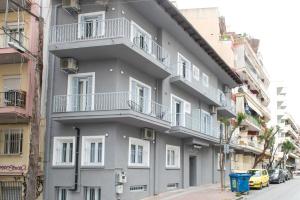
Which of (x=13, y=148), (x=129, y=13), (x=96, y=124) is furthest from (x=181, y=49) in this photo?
(x=13, y=148)

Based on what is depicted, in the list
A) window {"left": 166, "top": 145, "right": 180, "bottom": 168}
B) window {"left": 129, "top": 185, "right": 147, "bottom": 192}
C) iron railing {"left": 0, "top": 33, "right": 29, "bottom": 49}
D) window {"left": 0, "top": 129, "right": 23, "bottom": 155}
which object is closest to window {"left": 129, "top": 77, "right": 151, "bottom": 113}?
window {"left": 129, "top": 185, "right": 147, "bottom": 192}

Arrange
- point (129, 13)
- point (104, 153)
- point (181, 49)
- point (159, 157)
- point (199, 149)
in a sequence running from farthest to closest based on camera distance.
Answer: point (199, 149) → point (181, 49) → point (159, 157) → point (129, 13) → point (104, 153)

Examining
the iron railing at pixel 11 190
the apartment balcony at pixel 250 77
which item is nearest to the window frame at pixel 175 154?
the iron railing at pixel 11 190

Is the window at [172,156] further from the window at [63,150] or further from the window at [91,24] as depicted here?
the window at [91,24]

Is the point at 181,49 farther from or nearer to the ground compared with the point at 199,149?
farther from the ground

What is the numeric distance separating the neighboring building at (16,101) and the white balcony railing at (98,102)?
1538mm

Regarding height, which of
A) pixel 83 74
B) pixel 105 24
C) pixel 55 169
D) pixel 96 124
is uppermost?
pixel 105 24

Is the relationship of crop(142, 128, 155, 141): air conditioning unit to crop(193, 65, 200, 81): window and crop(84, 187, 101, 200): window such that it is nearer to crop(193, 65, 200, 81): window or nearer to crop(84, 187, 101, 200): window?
crop(84, 187, 101, 200): window

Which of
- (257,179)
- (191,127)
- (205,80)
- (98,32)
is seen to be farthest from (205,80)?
(98,32)

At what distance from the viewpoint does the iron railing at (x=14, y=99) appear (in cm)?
2231

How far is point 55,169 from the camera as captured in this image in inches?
898

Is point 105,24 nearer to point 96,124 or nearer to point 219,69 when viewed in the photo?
point 96,124

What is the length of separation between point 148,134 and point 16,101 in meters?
7.04

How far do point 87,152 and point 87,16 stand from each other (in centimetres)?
675
